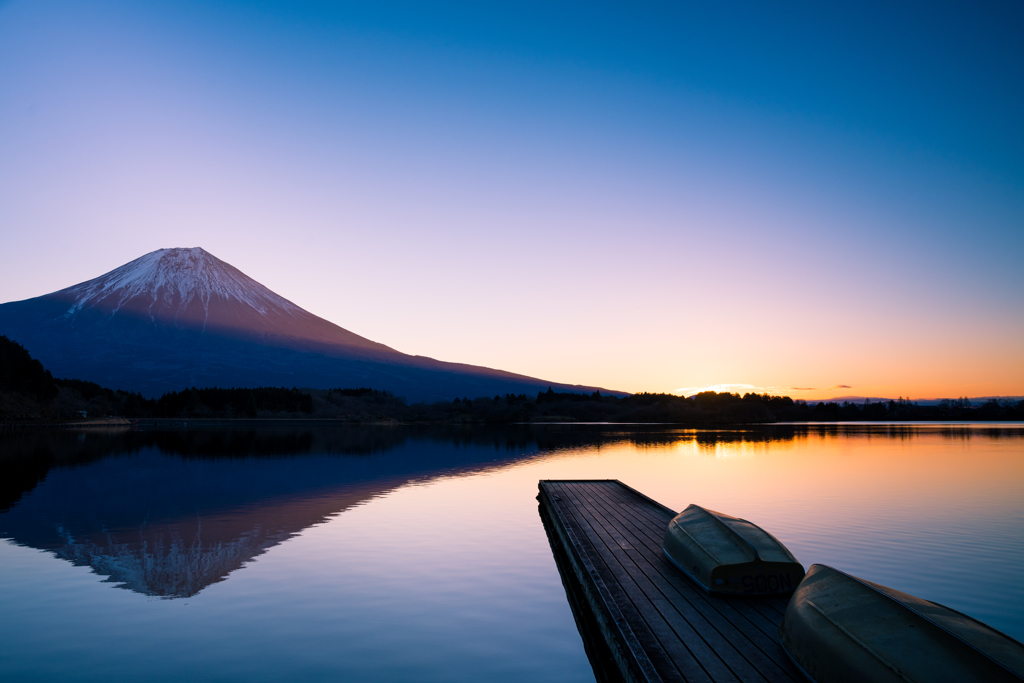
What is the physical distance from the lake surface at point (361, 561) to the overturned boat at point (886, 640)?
3513 millimetres

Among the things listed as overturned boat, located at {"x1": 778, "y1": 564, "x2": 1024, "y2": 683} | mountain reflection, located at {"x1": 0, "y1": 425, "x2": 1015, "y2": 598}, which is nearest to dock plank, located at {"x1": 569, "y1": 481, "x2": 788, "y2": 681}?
overturned boat, located at {"x1": 778, "y1": 564, "x2": 1024, "y2": 683}

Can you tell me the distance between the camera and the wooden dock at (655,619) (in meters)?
6.71

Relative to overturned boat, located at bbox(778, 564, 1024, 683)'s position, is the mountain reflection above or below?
below

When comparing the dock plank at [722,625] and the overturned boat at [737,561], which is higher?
the overturned boat at [737,561]

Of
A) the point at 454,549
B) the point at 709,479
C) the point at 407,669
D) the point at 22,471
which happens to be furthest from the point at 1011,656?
the point at 22,471

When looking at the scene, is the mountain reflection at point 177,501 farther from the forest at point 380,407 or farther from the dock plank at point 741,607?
the forest at point 380,407

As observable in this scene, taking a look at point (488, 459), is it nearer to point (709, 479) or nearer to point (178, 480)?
point (709, 479)

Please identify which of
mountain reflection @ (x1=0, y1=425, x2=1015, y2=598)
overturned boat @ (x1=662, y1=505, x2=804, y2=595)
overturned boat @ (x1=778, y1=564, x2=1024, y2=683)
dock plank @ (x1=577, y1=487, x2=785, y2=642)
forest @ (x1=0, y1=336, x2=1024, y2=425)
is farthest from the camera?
forest @ (x1=0, y1=336, x2=1024, y2=425)

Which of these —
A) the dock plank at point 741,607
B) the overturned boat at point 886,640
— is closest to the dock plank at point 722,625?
the dock plank at point 741,607

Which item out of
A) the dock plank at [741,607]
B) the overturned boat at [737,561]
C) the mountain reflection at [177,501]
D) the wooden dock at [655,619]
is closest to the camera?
the wooden dock at [655,619]

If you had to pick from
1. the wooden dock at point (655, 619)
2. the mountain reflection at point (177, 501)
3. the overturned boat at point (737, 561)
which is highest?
the overturned boat at point (737, 561)

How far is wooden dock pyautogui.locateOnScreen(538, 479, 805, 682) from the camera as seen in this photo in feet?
22.0

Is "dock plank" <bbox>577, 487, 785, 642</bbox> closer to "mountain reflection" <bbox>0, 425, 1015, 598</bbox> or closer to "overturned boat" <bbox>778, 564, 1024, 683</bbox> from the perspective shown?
"overturned boat" <bbox>778, 564, 1024, 683</bbox>

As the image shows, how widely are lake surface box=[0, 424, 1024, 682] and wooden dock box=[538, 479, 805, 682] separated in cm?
69
